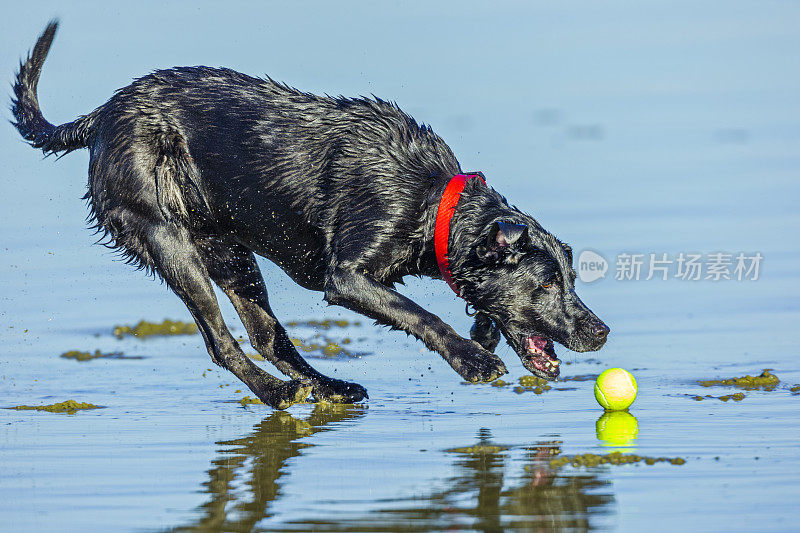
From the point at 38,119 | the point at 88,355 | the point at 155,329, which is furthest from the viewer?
the point at 155,329

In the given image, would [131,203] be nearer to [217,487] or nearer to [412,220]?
[412,220]

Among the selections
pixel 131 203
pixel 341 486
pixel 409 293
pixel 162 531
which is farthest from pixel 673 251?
pixel 162 531

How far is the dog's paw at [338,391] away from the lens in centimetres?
661

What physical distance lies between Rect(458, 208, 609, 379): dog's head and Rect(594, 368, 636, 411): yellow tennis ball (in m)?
0.22

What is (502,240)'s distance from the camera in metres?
5.95

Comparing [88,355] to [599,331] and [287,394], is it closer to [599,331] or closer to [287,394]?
[287,394]

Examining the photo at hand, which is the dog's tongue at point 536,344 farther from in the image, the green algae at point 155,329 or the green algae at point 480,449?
the green algae at point 155,329

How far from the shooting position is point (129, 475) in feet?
15.6

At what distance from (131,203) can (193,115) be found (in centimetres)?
58

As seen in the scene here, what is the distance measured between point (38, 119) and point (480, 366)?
3.22 meters

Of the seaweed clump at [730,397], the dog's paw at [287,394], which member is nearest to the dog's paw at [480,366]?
the dog's paw at [287,394]

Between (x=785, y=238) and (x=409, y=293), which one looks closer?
(x=409, y=293)

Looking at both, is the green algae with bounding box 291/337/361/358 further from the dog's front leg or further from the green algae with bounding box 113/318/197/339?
the dog's front leg

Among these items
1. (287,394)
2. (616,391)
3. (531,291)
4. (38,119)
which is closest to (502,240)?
(531,291)
